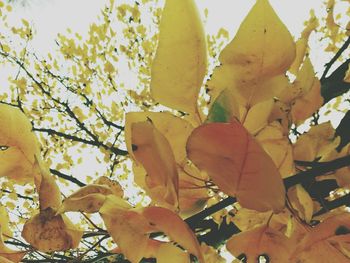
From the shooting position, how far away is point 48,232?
282 mm

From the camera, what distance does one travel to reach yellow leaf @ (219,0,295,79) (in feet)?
0.70

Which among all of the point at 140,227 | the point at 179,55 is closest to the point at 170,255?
the point at 140,227

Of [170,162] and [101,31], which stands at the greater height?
[101,31]

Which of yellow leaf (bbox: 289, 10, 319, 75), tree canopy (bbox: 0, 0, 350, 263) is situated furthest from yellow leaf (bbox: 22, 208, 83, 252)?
yellow leaf (bbox: 289, 10, 319, 75)

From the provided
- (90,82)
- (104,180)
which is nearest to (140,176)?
(104,180)

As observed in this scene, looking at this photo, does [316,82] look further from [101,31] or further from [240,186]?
[101,31]

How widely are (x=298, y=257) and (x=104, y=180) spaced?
0.19 meters

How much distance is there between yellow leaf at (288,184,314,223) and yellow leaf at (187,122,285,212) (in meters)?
0.09

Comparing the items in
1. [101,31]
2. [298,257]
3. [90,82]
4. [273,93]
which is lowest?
[298,257]

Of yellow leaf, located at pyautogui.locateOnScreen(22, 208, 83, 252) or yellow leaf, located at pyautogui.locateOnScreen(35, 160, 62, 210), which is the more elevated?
yellow leaf, located at pyautogui.locateOnScreen(35, 160, 62, 210)

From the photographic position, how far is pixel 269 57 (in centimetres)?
23

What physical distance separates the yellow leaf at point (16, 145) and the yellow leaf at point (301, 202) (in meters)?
0.23

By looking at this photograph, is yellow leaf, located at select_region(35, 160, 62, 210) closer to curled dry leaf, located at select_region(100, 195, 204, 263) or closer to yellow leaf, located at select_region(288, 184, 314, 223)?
curled dry leaf, located at select_region(100, 195, 204, 263)

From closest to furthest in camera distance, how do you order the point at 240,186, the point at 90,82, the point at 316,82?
1. the point at 240,186
2. the point at 316,82
3. the point at 90,82
